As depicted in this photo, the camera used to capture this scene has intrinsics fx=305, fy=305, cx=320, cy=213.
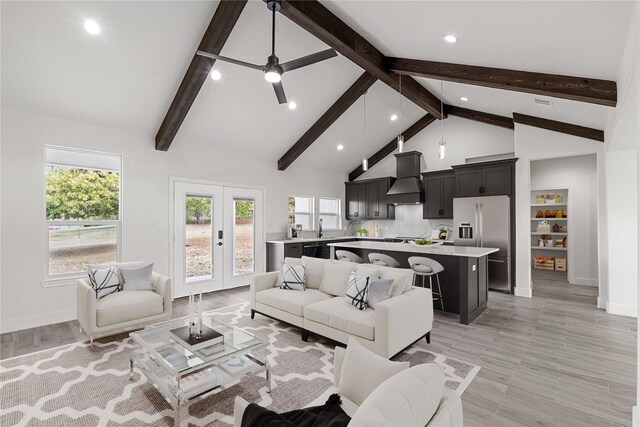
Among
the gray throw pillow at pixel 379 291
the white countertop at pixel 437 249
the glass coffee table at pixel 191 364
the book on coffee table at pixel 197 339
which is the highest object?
the white countertop at pixel 437 249

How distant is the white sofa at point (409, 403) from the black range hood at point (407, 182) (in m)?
6.23

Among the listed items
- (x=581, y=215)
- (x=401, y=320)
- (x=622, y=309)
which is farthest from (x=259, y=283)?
(x=581, y=215)

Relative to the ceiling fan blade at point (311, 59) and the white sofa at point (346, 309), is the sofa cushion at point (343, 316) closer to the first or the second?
the white sofa at point (346, 309)

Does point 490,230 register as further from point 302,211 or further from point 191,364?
point 191,364

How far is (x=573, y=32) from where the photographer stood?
2424 mm

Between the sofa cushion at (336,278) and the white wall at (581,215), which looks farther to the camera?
the white wall at (581,215)

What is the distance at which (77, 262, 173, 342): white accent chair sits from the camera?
3.32 m

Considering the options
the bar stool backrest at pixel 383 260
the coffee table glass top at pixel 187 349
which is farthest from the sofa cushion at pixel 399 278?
the coffee table glass top at pixel 187 349

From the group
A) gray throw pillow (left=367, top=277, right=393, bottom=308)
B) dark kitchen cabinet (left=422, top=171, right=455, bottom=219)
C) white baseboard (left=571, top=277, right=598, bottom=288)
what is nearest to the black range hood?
dark kitchen cabinet (left=422, top=171, right=455, bottom=219)

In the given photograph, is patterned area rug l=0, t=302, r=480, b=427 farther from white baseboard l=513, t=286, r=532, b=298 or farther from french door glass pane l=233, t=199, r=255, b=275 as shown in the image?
white baseboard l=513, t=286, r=532, b=298

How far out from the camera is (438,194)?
698 centimetres

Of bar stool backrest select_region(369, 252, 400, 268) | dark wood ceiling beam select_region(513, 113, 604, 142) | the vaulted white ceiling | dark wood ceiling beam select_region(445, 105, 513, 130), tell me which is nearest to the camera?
the vaulted white ceiling

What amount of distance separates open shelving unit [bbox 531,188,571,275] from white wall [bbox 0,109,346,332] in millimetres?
6956

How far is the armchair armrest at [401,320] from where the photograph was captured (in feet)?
8.98
